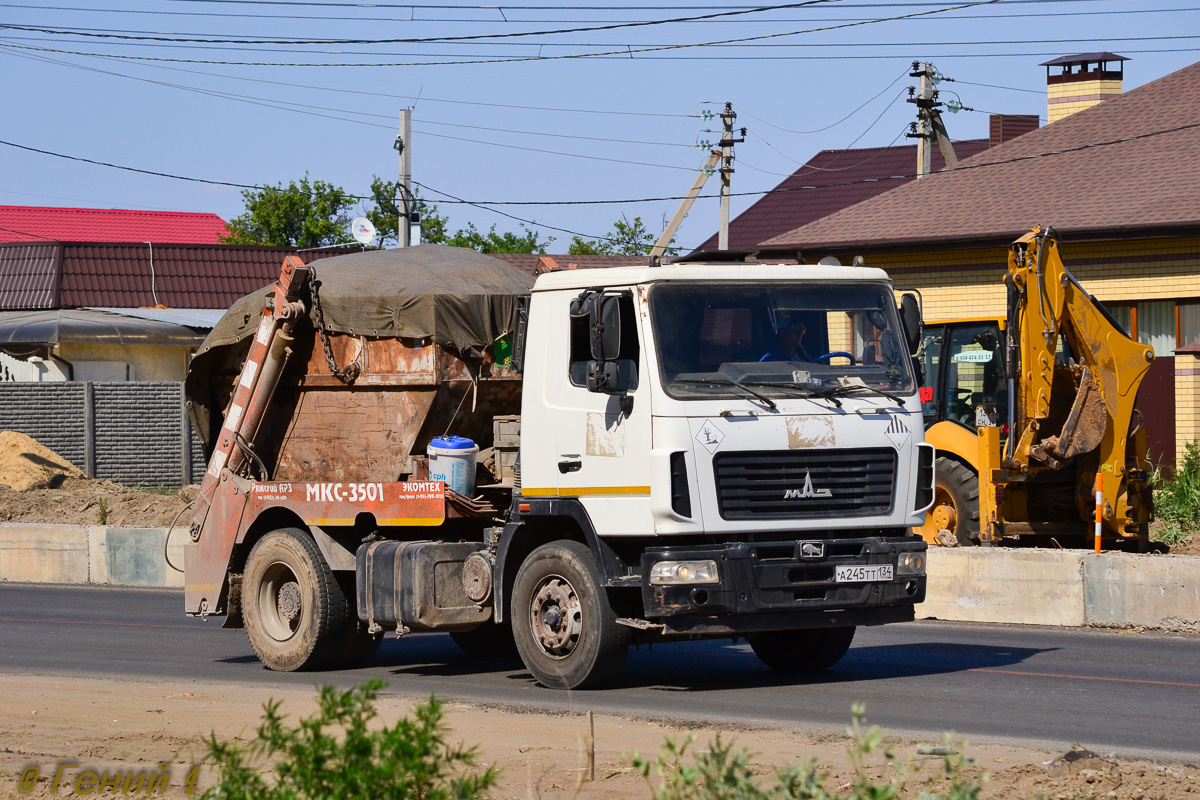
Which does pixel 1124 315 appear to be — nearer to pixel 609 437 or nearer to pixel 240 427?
pixel 240 427

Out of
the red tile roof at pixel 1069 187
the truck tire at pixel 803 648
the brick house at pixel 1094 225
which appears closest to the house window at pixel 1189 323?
the brick house at pixel 1094 225

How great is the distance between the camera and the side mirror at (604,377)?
9.65 metres

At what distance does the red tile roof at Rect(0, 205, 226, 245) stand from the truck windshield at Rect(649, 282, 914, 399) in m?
47.8

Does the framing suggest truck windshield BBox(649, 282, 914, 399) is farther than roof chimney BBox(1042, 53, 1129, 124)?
No

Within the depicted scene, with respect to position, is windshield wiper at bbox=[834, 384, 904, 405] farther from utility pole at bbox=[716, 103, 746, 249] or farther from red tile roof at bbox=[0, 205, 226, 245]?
red tile roof at bbox=[0, 205, 226, 245]

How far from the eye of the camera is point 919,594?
402 inches

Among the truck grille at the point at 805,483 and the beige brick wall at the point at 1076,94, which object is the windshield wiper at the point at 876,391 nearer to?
the truck grille at the point at 805,483

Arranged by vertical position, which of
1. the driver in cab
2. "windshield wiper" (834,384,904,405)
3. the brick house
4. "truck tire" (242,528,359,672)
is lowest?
"truck tire" (242,528,359,672)

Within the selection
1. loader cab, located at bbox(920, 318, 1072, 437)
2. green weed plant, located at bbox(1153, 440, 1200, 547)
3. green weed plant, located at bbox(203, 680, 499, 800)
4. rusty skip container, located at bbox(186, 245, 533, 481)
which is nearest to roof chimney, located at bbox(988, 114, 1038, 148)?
green weed plant, located at bbox(1153, 440, 1200, 547)

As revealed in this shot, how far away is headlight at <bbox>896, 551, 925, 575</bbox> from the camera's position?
33.1ft

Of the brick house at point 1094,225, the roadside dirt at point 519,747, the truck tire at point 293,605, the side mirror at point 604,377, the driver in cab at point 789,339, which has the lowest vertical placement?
the roadside dirt at point 519,747

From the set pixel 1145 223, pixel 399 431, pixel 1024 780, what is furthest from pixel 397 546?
pixel 1145 223

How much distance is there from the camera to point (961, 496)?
16.1 metres

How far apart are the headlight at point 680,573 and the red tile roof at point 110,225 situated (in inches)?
1898
